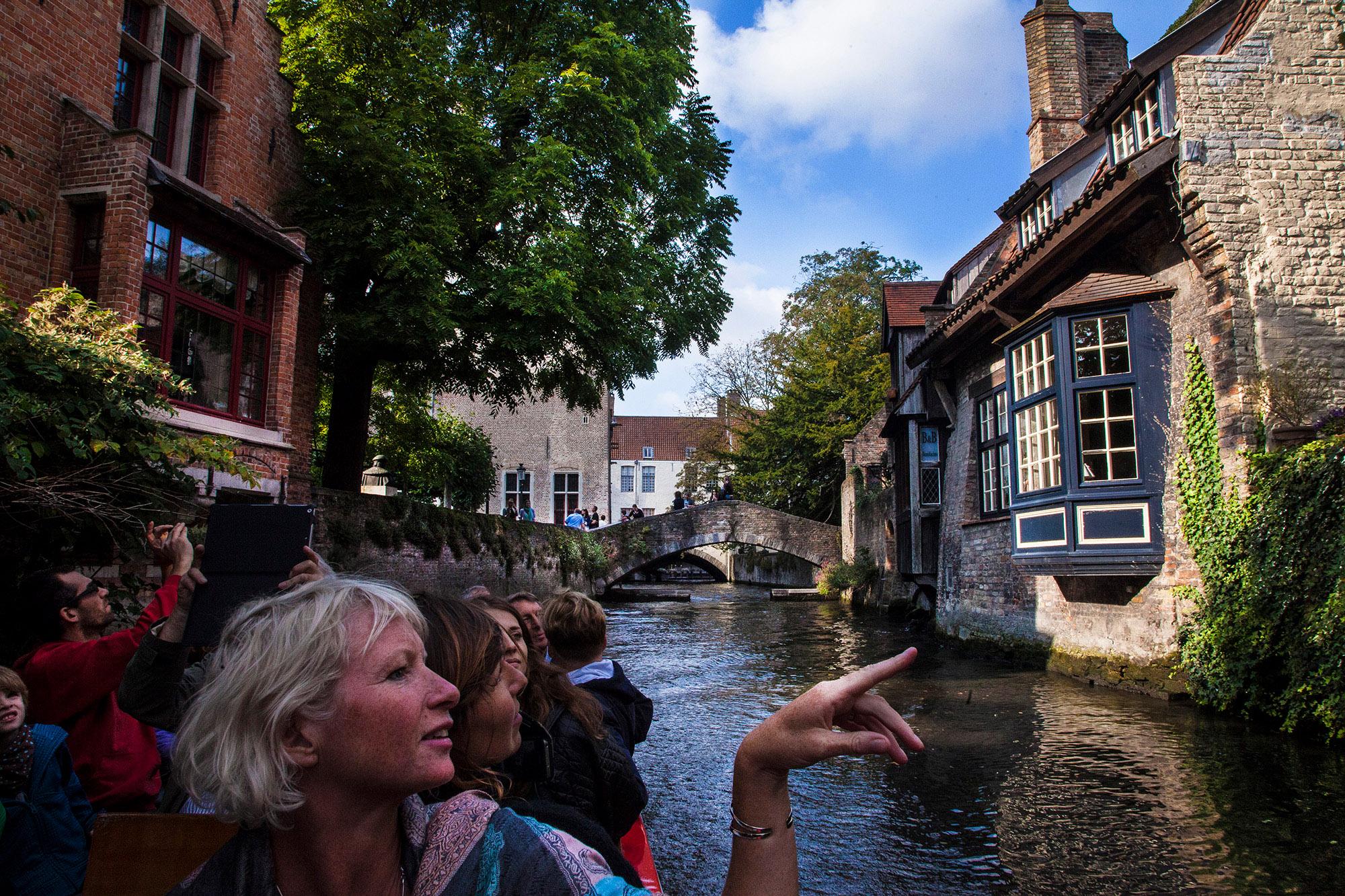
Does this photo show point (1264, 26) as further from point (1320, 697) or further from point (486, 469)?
point (486, 469)

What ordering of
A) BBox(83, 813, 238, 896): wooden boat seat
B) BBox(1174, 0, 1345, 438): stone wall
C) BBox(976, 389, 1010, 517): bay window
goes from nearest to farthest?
BBox(83, 813, 238, 896): wooden boat seat
BBox(1174, 0, 1345, 438): stone wall
BBox(976, 389, 1010, 517): bay window

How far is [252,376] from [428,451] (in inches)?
526

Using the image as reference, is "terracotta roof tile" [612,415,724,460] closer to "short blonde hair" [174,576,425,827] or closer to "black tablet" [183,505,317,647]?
"black tablet" [183,505,317,647]

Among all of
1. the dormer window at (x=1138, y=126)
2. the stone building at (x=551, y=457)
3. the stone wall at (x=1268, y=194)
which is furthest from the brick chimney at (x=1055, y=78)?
the stone building at (x=551, y=457)

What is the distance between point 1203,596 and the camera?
7.62 metres

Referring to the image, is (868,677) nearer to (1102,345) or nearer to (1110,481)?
(1110,481)

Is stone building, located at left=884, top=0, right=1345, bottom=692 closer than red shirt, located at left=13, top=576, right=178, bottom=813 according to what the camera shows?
No

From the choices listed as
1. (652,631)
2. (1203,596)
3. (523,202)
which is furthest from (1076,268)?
(652,631)

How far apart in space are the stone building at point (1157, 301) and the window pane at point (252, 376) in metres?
8.83

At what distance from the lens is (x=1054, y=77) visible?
13930 mm

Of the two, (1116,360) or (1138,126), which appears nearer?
(1116,360)

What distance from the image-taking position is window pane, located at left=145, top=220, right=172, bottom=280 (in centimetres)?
814

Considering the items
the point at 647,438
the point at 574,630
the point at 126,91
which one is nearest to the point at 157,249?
the point at 126,91

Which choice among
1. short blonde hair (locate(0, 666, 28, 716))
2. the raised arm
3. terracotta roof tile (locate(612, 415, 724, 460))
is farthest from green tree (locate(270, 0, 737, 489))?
terracotta roof tile (locate(612, 415, 724, 460))
